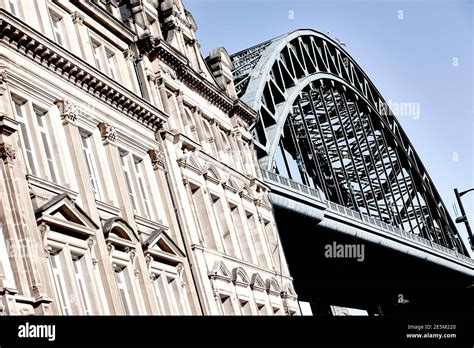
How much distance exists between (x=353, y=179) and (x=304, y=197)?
32963 mm

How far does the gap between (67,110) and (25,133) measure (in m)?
2.69

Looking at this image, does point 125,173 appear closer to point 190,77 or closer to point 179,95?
point 179,95

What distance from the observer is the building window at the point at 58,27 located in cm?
3416

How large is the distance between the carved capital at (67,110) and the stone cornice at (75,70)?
1100 millimetres

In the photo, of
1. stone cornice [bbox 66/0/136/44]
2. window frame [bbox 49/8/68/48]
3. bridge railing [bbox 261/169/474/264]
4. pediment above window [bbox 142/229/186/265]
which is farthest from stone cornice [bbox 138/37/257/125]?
pediment above window [bbox 142/229/186/265]

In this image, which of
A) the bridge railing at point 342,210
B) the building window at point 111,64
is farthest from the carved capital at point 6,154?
the bridge railing at point 342,210

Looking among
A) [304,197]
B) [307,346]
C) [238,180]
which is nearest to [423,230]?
[304,197]

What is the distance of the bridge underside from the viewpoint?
64.6m

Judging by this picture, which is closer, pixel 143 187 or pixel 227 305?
pixel 143 187

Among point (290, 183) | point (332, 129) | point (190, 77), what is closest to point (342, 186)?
point (332, 129)

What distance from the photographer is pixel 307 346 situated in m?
24.4

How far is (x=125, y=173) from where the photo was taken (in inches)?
1435

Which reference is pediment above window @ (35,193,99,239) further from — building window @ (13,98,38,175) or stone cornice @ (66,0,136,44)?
stone cornice @ (66,0,136,44)

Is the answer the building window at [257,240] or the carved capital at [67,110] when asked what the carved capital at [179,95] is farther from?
the carved capital at [67,110]
